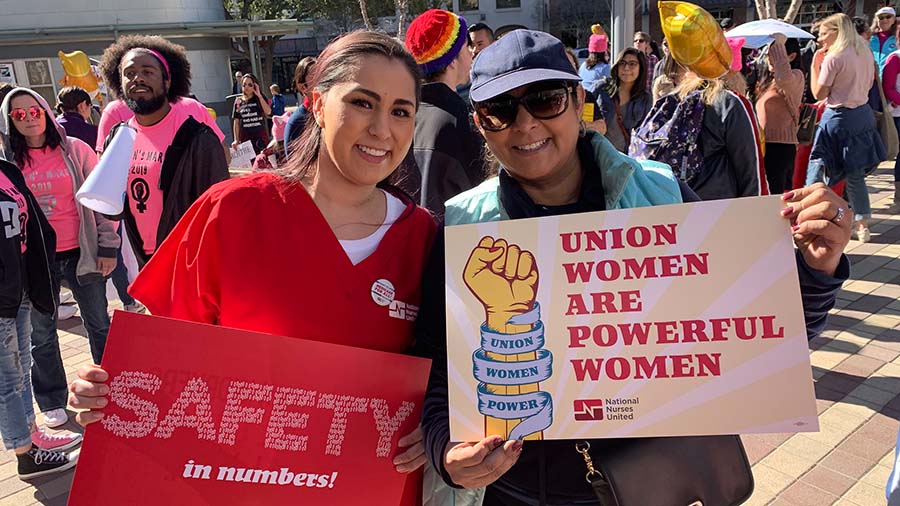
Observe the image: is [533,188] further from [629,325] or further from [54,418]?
[54,418]

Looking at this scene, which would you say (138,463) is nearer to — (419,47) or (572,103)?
(572,103)

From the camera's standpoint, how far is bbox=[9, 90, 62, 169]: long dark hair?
148 inches

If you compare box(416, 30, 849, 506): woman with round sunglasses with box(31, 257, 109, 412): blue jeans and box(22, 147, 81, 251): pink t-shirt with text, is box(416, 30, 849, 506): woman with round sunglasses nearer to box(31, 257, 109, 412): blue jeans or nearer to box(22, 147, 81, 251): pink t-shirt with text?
box(31, 257, 109, 412): blue jeans

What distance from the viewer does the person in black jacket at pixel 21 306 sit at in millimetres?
2939

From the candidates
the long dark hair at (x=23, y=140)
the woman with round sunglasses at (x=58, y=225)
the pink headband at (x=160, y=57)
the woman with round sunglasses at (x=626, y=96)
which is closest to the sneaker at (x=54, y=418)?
the woman with round sunglasses at (x=58, y=225)

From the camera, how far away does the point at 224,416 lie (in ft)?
4.70

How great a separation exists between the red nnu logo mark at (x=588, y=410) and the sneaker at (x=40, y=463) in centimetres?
319

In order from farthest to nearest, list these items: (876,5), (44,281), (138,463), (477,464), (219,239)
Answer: (876,5) < (44,281) < (219,239) < (138,463) < (477,464)

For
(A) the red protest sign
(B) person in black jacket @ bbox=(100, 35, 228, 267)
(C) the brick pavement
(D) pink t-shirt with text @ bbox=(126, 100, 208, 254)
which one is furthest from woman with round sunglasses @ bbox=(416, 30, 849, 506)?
(D) pink t-shirt with text @ bbox=(126, 100, 208, 254)

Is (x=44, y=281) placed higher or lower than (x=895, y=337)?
higher

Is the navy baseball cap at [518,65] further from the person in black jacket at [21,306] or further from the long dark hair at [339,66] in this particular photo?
→ the person in black jacket at [21,306]

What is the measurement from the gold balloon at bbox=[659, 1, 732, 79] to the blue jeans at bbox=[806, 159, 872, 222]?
3719 mm

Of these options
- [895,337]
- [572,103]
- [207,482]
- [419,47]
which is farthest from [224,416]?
[895,337]

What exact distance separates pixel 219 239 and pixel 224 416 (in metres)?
0.43
